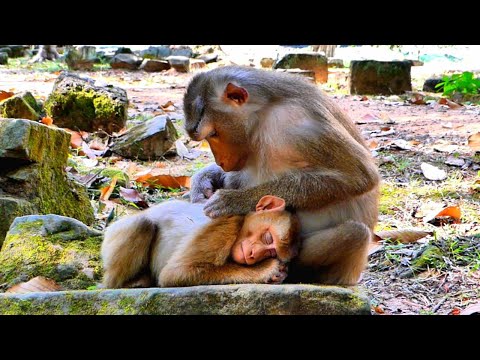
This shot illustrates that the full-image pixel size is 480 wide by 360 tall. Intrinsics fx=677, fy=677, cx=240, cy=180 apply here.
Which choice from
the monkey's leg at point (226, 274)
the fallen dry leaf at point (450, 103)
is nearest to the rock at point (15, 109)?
the monkey's leg at point (226, 274)

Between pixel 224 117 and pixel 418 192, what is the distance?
3010 millimetres

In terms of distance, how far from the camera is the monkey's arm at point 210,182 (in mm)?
4095

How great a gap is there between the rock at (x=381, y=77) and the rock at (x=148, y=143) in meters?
6.13

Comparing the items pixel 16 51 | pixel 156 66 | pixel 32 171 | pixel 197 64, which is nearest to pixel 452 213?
pixel 32 171

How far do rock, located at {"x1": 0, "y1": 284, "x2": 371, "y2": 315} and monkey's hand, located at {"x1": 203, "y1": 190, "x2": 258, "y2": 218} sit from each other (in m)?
0.61

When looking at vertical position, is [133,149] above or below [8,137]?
below

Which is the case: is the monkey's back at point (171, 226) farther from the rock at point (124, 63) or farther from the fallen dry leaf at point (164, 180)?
the rock at point (124, 63)

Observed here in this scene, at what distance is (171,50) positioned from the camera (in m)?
20.3

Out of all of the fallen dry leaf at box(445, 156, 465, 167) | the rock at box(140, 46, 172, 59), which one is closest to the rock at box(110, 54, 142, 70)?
the rock at box(140, 46, 172, 59)

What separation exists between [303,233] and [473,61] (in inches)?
584

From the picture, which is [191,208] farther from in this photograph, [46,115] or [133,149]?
[46,115]

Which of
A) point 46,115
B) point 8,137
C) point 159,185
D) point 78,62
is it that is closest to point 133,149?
point 159,185

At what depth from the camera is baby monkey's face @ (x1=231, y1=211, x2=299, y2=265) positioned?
134 inches

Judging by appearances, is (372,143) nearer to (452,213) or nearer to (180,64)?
(452,213)
